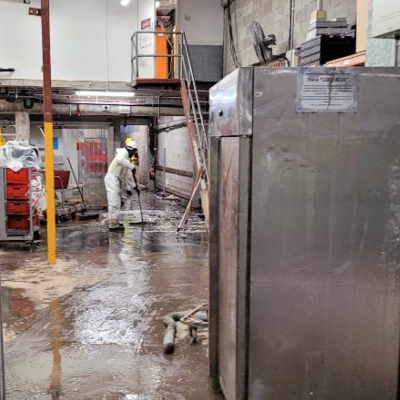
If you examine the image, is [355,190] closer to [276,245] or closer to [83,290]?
[276,245]

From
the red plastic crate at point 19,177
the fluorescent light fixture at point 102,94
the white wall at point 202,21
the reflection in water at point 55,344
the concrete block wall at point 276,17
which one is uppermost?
the white wall at point 202,21

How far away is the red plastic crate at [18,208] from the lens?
850 cm

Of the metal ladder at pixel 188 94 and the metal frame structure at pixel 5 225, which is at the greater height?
the metal ladder at pixel 188 94

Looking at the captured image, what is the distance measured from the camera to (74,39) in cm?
1162

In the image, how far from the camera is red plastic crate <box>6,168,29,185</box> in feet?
27.7

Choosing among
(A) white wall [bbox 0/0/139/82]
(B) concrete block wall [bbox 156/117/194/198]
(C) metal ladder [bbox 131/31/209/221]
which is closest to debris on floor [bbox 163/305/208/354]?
(C) metal ladder [bbox 131/31/209/221]

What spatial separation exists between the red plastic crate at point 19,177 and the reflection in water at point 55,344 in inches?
144

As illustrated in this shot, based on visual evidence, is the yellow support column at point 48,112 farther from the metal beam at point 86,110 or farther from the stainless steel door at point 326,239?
the metal beam at point 86,110

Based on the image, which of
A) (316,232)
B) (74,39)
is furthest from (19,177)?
(316,232)

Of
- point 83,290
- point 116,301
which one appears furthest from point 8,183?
point 116,301

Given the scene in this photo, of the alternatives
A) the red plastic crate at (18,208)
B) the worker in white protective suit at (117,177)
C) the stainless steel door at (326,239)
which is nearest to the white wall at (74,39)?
the worker in white protective suit at (117,177)

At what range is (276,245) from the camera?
8.00 ft

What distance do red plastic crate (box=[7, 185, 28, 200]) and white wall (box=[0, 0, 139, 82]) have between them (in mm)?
4212

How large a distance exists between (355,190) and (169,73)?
1160 centimetres
